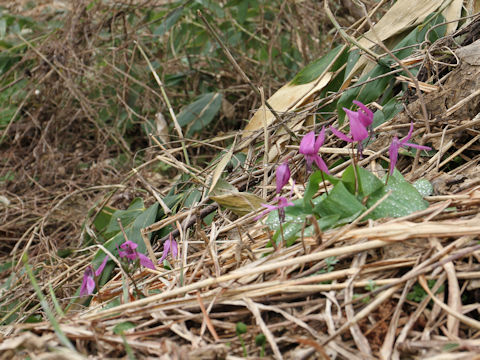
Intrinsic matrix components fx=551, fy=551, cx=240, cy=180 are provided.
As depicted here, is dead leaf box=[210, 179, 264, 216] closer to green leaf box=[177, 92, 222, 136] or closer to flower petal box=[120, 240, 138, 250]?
flower petal box=[120, 240, 138, 250]

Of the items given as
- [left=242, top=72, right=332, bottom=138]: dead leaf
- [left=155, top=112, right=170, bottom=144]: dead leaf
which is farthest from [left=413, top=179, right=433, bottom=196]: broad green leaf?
[left=155, top=112, right=170, bottom=144]: dead leaf

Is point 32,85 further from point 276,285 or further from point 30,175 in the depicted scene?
point 276,285

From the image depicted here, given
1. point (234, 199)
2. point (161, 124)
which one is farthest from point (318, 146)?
point (161, 124)

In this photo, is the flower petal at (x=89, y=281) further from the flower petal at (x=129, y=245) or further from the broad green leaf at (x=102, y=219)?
the broad green leaf at (x=102, y=219)

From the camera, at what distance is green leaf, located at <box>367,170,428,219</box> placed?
91 centimetres

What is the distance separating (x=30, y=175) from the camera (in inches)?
102

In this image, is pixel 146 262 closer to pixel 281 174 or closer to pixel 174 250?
pixel 174 250

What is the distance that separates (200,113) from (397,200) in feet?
4.93

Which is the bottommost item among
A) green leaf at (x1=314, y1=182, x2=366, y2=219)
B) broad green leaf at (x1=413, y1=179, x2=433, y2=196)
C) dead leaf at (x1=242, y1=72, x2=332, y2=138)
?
broad green leaf at (x1=413, y1=179, x2=433, y2=196)

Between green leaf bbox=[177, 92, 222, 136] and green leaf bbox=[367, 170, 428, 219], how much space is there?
1.42 metres

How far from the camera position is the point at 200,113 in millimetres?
2330

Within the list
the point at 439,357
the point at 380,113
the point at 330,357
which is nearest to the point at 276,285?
the point at 330,357

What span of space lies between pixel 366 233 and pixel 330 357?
0.20m

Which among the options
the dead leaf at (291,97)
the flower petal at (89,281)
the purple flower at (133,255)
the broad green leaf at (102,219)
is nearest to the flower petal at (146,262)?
the purple flower at (133,255)
